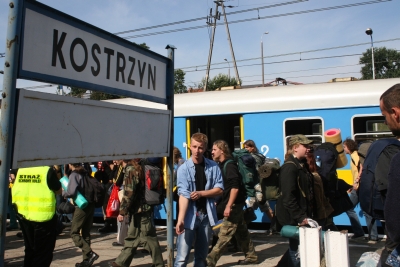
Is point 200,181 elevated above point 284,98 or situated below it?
below

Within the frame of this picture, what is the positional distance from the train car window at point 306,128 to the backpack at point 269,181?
142 cm

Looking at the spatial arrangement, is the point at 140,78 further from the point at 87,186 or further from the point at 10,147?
the point at 87,186

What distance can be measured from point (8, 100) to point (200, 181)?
283 centimetres

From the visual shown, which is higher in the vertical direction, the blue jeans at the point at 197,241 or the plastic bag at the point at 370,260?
the plastic bag at the point at 370,260

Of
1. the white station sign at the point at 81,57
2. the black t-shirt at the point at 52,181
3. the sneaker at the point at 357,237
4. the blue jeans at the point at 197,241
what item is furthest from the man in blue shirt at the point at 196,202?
the sneaker at the point at 357,237

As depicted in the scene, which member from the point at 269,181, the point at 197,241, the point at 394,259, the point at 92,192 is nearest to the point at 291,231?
the point at 197,241

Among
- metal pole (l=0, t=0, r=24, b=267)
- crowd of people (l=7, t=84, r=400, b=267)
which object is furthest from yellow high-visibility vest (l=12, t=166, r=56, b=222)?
metal pole (l=0, t=0, r=24, b=267)

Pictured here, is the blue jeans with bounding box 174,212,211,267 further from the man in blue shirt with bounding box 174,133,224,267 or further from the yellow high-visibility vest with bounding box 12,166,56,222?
the yellow high-visibility vest with bounding box 12,166,56,222

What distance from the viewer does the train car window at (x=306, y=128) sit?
25.7 ft

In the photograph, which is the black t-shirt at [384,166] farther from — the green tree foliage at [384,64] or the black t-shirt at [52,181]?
the green tree foliage at [384,64]

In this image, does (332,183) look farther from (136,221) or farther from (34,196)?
(34,196)

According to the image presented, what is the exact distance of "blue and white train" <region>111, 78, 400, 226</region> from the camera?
761 centimetres

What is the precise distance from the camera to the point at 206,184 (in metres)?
4.57

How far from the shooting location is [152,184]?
557 centimetres
